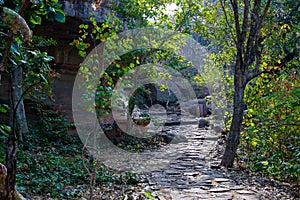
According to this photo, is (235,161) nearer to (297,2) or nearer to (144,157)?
(144,157)

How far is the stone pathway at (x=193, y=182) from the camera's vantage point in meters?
4.24

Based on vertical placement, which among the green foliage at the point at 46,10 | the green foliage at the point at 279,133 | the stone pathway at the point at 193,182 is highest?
the green foliage at the point at 46,10

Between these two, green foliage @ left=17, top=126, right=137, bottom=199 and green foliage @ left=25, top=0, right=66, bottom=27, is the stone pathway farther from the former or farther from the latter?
green foliage @ left=25, top=0, right=66, bottom=27

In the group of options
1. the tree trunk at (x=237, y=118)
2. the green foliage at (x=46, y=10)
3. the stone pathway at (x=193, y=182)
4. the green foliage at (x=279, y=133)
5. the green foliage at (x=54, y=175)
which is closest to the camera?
the green foliage at (x=46, y=10)

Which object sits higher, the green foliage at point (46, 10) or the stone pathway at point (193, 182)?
the green foliage at point (46, 10)

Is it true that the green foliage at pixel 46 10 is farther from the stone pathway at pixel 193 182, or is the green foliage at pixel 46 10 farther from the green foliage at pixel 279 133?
the stone pathway at pixel 193 182

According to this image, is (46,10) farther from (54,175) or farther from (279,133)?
(279,133)

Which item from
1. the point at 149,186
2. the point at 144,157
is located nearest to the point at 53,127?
the point at 144,157

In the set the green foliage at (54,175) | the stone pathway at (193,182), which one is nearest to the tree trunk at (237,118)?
the stone pathway at (193,182)

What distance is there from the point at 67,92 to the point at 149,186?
6.96 meters

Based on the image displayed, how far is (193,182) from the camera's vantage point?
16.7 ft

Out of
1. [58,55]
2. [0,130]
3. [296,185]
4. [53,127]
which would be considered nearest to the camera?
[0,130]

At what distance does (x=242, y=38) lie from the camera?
5.95 meters

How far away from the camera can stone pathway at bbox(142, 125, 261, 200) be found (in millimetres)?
4242
